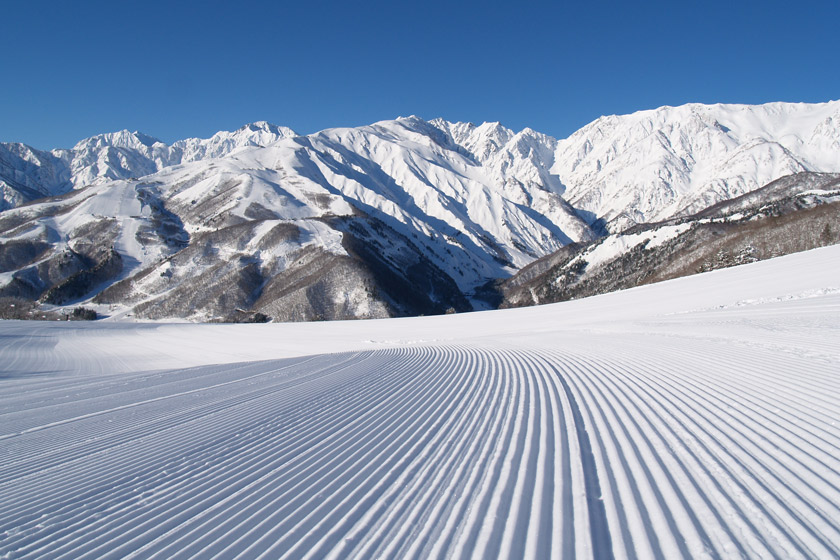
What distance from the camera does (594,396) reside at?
8133 millimetres

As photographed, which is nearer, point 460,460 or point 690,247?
point 460,460

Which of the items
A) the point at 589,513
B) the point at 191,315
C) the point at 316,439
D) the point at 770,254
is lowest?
the point at 770,254

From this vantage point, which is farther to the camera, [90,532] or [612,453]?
[612,453]

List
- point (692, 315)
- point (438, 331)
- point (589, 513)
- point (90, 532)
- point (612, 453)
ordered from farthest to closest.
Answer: point (438, 331) → point (692, 315) → point (612, 453) → point (90, 532) → point (589, 513)

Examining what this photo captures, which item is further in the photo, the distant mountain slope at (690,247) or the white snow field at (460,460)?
the distant mountain slope at (690,247)

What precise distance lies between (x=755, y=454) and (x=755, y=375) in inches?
178

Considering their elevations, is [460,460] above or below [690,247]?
above

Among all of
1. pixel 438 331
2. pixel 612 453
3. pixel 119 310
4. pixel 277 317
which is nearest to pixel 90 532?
pixel 612 453

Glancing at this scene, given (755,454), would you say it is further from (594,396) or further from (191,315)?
(191,315)

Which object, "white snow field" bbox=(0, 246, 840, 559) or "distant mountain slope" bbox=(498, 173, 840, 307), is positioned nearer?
"white snow field" bbox=(0, 246, 840, 559)

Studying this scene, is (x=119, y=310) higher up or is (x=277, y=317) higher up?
(x=119, y=310)

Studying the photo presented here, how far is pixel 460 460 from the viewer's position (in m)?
5.35

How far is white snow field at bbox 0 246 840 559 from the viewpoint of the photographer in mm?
3654

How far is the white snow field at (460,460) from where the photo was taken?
144 inches
